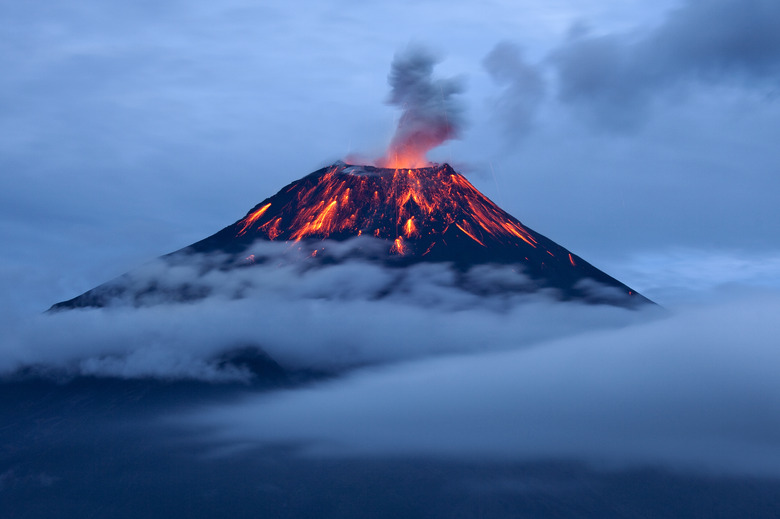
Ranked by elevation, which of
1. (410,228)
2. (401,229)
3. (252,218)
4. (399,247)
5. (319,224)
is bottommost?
(399,247)

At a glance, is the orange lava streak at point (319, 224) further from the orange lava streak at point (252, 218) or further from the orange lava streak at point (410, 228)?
the orange lava streak at point (410, 228)

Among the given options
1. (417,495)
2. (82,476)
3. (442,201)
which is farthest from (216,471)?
(442,201)

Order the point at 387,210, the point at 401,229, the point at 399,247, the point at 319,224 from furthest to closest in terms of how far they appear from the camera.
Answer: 1. the point at 399,247
2. the point at 319,224
3. the point at 401,229
4. the point at 387,210

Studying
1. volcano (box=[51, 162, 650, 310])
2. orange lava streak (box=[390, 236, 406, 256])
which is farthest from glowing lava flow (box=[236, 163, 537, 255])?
volcano (box=[51, 162, 650, 310])

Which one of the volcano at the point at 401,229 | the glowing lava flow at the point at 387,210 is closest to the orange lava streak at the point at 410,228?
the glowing lava flow at the point at 387,210

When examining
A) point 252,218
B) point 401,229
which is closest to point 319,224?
point 252,218

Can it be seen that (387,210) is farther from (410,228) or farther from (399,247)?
(399,247)
